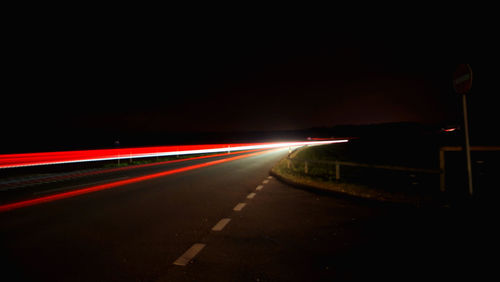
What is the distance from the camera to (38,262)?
12.3 feet

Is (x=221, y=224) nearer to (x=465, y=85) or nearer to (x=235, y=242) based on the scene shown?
(x=235, y=242)

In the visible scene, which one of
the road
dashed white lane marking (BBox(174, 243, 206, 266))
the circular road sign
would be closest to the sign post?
the circular road sign

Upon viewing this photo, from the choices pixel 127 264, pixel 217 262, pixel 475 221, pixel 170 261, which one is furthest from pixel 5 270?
pixel 475 221

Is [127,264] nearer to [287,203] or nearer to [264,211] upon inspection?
[264,211]

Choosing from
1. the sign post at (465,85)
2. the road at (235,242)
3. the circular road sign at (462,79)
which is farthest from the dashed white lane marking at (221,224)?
the circular road sign at (462,79)

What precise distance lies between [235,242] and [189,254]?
84cm

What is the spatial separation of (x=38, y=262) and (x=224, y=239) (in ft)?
9.00

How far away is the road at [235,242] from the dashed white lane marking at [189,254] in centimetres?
1

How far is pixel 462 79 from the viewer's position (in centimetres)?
545

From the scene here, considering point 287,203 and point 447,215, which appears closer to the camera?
point 447,215

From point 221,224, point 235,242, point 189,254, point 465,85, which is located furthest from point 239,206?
point 465,85

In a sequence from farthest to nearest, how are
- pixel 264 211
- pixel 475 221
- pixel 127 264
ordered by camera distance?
pixel 264 211 → pixel 475 221 → pixel 127 264

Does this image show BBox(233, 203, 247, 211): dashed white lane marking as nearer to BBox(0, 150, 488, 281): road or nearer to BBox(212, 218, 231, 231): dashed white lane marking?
BBox(0, 150, 488, 281): road

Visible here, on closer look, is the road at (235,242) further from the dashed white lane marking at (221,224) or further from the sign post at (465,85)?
the sign post at (465,85)
